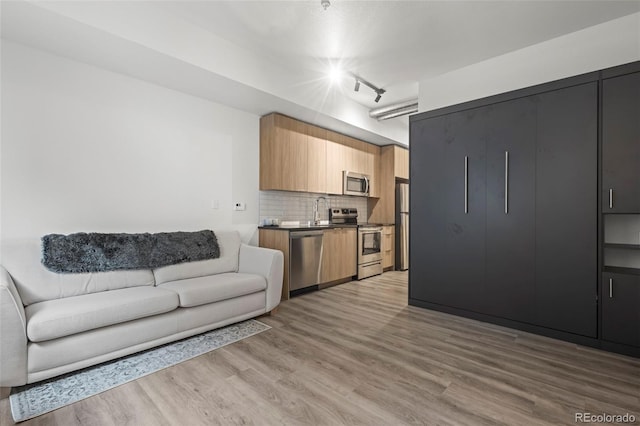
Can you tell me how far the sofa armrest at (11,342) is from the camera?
188cm

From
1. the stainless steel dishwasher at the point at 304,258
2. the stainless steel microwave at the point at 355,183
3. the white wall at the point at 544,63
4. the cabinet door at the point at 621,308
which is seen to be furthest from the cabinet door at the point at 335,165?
the cabinet door at the point at 621,308

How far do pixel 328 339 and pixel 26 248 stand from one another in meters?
2.65

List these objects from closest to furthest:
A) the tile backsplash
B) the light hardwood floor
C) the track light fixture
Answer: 1. the light hardwood floor
2. the track light fixture
3. the tile backsplash

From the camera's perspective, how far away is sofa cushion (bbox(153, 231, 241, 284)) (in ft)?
10.2

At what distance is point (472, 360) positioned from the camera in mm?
2422

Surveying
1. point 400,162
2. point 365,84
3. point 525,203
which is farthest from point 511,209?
point 400,162

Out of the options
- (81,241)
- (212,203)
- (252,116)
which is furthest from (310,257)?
(81,241)

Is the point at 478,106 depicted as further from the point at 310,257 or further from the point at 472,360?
the point at 310,257

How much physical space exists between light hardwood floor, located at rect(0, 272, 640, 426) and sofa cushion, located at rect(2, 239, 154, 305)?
2.73 ft

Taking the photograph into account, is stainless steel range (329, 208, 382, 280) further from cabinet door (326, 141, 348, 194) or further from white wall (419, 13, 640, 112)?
white wall (419, 13, 640, 112)

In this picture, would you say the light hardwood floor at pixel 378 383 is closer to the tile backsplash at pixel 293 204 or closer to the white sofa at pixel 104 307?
the white sofa at pixel 104 307

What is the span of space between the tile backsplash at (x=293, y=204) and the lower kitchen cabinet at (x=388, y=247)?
2.93 feet

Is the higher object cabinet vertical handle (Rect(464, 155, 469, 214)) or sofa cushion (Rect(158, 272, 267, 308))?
cabinet vertical handle (Rect(464, 155, 469, 214))

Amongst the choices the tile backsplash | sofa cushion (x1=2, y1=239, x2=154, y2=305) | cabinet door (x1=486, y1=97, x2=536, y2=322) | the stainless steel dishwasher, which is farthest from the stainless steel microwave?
sofa cushion (x1=2, y1=239, x2=154, y2=305)
